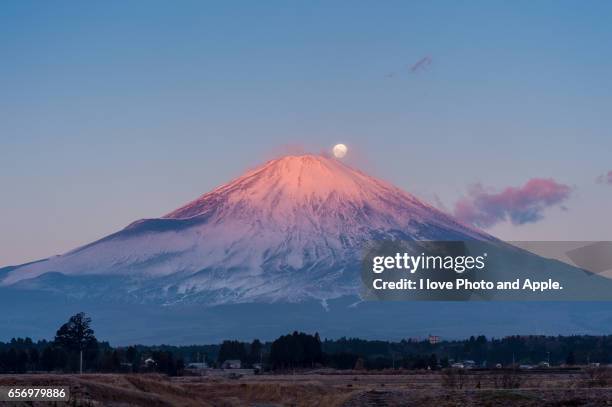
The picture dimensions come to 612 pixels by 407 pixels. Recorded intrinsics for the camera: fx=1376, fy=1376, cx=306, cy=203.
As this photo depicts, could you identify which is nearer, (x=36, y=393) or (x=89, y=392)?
(x=36, y=393)

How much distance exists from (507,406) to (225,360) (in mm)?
119429

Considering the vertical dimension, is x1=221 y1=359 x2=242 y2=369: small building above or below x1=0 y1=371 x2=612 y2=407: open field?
above

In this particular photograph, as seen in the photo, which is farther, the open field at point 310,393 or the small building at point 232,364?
the small building at point 232,364

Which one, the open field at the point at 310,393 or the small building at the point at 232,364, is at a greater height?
the small building at the point at 232,364

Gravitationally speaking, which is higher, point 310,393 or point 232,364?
point 232,364

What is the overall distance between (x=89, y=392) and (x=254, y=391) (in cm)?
2373

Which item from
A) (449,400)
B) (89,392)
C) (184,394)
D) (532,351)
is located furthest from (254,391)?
(532,351)

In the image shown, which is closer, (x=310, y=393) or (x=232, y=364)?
(x=310, y=393)

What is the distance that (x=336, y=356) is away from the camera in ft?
484

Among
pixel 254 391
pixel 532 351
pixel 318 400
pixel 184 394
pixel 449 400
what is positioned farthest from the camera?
pixel 532 351

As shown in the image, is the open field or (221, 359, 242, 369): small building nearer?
the open field

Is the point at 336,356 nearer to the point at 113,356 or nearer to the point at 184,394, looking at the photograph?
the point at 113,356

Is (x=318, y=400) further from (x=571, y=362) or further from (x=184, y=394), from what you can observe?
(x=571, y=362)

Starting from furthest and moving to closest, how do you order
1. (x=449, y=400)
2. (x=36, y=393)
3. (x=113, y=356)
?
(x=113, y=356)
(x=449, y=400)
(x=36, y=393)
